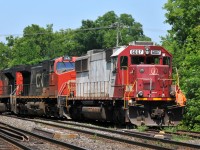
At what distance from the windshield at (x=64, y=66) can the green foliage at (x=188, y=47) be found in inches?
247

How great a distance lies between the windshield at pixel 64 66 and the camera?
26.8m

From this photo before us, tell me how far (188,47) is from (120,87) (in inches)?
433

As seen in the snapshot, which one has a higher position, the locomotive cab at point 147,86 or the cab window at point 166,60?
the cab window at point 166,60

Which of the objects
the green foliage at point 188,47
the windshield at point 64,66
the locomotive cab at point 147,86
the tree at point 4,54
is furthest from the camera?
the tree at point 4,54

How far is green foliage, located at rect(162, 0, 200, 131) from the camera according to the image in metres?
21.4

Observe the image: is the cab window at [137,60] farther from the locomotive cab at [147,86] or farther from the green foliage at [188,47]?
the green foliage at [188,47]

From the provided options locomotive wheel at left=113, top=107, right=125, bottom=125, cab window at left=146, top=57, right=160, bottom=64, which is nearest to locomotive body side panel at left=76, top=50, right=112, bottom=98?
locomotive wheel at left=113, top=107, right=125, bottom=125

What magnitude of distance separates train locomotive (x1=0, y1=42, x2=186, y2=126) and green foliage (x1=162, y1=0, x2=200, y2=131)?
40.0 inches

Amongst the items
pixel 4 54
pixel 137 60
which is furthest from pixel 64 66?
A: pixel 4 54

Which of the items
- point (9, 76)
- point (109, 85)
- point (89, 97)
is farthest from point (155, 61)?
point (9, 76)

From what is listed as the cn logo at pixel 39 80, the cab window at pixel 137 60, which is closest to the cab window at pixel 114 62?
the cab window at pixel 137 60

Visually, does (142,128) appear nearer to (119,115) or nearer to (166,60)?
(119,115)

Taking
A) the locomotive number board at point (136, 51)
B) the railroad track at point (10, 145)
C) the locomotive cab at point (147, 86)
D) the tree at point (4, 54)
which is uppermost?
the tree at point (4, 54)

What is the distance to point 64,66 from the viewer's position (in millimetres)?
26969
